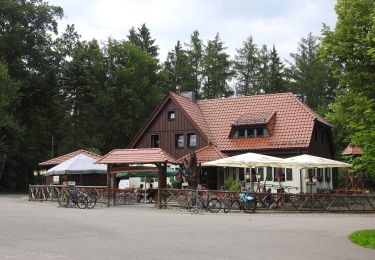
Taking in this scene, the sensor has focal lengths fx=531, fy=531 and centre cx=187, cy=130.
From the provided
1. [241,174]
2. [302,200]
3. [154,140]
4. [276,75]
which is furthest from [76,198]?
[276,75]

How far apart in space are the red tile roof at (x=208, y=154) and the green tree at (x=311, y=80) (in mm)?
30901

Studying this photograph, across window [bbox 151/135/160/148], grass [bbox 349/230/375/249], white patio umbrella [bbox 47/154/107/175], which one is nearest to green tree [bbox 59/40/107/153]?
window [bbox 151/135/160/148]

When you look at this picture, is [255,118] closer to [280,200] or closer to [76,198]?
[280,200]

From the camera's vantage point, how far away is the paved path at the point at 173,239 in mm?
11000

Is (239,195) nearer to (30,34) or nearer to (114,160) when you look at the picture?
(114,160)

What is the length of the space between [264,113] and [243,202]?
1638 centimetres

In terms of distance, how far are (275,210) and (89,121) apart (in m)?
35.6

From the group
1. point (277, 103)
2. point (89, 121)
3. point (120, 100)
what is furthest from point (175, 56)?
point (277, 103)

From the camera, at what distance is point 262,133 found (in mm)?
39000

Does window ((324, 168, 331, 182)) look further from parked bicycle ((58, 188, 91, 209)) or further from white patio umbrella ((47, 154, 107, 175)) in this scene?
parked bicycle ((58, 188, 91, 209))

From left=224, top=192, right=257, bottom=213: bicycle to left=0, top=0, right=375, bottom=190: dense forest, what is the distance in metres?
14.3

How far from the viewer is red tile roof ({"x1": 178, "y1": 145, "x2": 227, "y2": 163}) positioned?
121 feet

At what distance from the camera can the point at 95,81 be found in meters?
58.9

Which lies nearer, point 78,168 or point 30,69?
point 78,168
